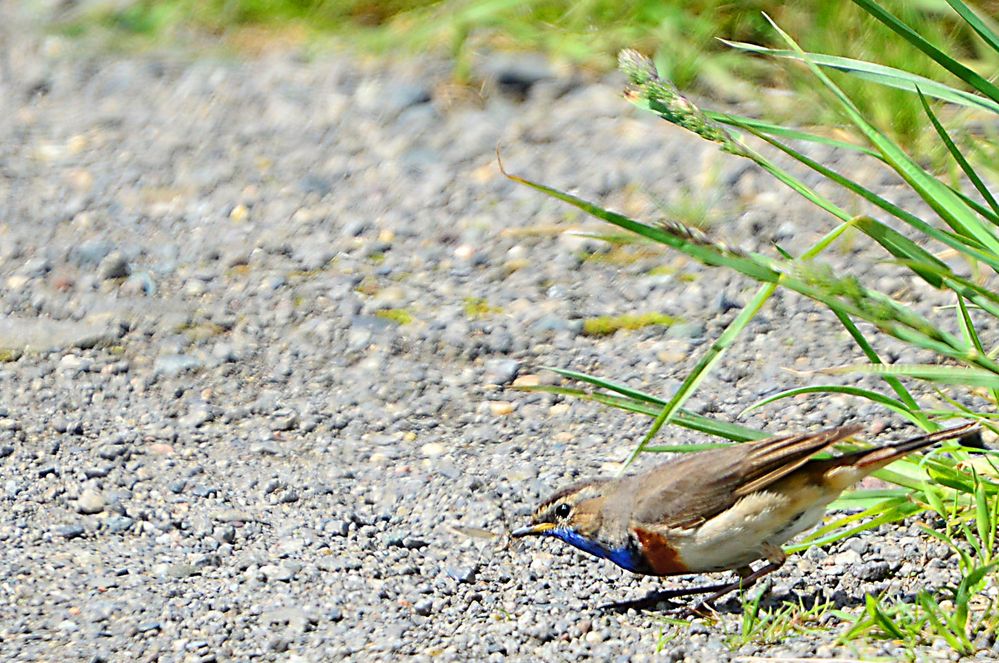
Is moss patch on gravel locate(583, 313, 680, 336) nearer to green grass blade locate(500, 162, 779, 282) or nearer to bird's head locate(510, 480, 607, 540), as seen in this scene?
bird's head locate(510, 480, 607, 540)

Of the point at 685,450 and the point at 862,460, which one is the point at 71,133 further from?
the point at 862,460

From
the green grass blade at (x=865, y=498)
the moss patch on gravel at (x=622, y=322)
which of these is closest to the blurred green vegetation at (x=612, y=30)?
the moss patch on gravel at (x=622, y=322)

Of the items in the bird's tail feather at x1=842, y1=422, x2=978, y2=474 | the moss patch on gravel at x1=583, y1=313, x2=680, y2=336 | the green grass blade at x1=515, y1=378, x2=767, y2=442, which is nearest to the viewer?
the bird's tail feather at x1=842, y1=422, x2=978, y2=474

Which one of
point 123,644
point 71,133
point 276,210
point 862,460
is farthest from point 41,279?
point 862,460

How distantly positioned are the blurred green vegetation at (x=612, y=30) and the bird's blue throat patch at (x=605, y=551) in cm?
281

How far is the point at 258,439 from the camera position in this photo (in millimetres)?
4727

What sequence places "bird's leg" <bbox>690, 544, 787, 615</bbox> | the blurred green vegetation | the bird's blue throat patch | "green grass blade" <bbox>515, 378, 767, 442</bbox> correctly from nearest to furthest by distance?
"green grass blade" <bbox>515, 378, 767, 442</bbox> < "bird's leg" <bbox>690, 544, 787, 615</bbox> < the bird's blue throat patch < the blurred green vegetation

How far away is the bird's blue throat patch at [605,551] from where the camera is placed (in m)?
3.82

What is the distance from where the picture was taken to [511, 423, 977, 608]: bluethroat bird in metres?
3.58

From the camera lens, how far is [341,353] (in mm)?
5242

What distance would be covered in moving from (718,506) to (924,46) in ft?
4.06

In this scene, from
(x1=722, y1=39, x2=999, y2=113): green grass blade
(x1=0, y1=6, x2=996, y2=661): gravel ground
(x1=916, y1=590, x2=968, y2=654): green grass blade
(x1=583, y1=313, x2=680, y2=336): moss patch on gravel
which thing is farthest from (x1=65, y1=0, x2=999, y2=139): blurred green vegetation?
(x1=916, y1=590, x2=968, y2=654): green grass blade

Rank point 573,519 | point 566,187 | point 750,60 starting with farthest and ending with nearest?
point 750,60
point 566,187
point 573,519

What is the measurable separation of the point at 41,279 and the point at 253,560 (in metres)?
2.25
